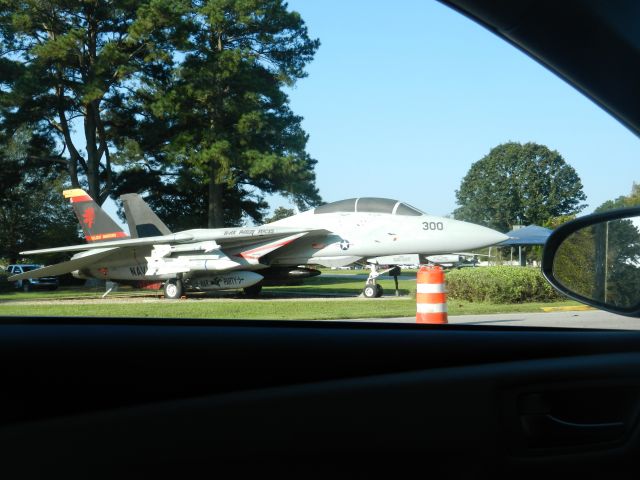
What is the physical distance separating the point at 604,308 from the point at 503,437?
16.7 inches

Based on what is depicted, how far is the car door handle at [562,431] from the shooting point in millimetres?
1584

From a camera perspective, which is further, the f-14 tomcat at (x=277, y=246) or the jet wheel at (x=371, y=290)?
the f-14 tomcat at (x=277, y=246)

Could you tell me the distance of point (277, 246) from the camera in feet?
48.1

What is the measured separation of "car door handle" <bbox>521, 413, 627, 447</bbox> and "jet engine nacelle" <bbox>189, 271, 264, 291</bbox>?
11.3 m

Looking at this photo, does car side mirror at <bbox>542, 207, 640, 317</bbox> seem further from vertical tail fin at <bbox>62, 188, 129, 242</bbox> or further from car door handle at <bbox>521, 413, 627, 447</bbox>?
vertical tail fin at <bbox>62, 188, 129, 242</bbox>

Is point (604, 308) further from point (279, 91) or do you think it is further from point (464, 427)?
point (279, 91)

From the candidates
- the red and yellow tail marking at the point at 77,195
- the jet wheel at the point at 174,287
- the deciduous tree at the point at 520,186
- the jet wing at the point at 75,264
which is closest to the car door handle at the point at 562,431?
the deciduous tree at the point at 520,186

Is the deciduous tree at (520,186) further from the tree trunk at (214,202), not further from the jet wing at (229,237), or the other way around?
the jet wing at (229,237)

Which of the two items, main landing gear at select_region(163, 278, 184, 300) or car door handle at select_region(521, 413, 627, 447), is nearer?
car door handle at select_region(521, 413, 627, 447)

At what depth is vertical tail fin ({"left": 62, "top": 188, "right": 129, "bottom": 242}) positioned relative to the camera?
477 cm

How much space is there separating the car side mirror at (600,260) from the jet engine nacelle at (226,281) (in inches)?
444

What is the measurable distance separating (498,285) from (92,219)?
5.06 metres

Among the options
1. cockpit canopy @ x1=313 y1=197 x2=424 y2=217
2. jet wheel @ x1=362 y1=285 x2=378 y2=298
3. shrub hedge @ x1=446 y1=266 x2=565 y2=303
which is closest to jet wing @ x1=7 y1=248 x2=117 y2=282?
jet wheel @ x1=362 y1=285 x2=378 y2=298

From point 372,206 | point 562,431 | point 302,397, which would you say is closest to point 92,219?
point 372,206
